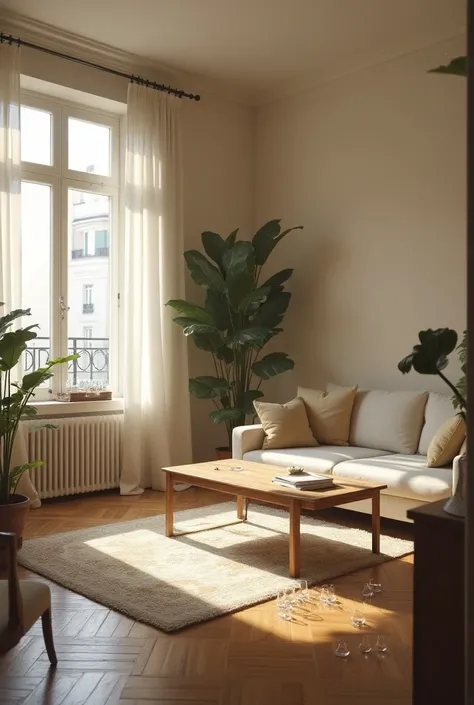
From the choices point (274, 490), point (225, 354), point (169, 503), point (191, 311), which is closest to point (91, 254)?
point (191, 311)

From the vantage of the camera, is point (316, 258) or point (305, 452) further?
point (316, 258)

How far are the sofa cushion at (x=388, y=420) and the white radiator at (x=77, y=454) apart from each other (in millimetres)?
1936

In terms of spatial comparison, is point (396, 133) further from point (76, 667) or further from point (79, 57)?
point (76, 667)

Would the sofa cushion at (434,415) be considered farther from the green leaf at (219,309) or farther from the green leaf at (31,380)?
the green leaf at (31,380)

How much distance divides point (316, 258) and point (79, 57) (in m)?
2.56

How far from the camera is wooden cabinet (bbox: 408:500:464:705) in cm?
172

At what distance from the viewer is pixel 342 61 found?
18.8 ft

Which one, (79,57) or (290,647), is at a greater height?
(79,57)

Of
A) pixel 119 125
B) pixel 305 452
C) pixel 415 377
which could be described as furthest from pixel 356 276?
pixel 119 125

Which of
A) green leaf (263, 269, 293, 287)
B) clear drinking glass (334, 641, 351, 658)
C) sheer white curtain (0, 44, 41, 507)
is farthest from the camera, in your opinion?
green leaf (263, 269, 293, 287)

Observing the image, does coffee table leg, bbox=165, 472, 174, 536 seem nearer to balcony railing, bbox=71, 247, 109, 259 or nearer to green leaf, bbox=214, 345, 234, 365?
green leaf, bbox=214, 345, 234, 365

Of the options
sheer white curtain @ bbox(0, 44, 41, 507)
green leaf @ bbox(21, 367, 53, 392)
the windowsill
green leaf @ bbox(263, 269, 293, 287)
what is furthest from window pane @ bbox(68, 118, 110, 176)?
green leaf @ bbox(21, 367, 53, 392)

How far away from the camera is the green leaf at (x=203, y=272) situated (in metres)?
5.66

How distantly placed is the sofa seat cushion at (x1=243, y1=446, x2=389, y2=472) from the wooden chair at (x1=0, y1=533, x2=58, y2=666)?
2501 millimetres
